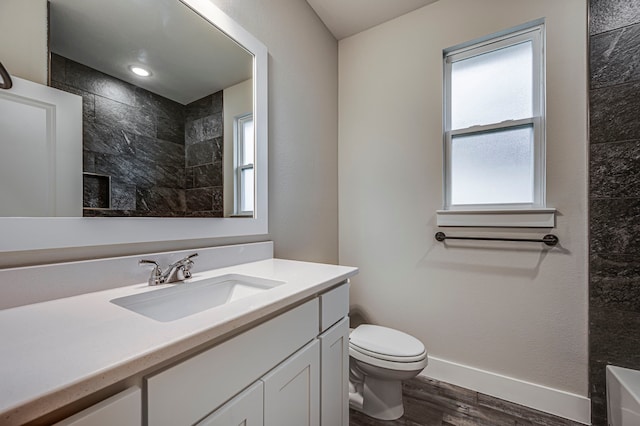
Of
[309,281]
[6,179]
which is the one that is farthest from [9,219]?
[309,281]

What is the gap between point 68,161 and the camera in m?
0.81

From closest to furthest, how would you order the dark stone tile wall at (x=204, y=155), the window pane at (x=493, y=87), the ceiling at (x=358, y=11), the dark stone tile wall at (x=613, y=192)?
the dark stone tile wall at (x=204, y=155), the dark stone tile wall at (x=613, y=192), the window pane at (x=493, y=87), the ceiling at (x=358, y=11)

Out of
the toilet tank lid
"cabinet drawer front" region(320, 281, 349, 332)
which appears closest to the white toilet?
the toilet tank lid

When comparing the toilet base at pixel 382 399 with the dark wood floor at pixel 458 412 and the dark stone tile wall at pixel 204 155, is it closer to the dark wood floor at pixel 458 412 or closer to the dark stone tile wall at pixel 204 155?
the dark wood floor at pixel 458 412

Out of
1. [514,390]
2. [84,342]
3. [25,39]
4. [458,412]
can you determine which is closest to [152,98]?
[25,39]

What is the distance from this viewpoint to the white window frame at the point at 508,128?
155cm

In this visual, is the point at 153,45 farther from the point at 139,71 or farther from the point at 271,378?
the point at 271,378

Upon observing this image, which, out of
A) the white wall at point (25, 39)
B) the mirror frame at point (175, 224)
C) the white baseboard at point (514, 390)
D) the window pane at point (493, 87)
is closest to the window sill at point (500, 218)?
the window pane at point (493, 87)

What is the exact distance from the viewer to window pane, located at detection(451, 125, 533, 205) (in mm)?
1631

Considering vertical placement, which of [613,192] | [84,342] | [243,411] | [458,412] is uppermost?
[613,192]

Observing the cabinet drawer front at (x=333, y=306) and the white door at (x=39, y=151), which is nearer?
the white door at (x=39, y=151)

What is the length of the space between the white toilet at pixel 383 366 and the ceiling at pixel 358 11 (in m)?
2.10

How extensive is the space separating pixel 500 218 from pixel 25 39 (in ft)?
6.94

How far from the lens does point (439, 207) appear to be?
1.80 meters
